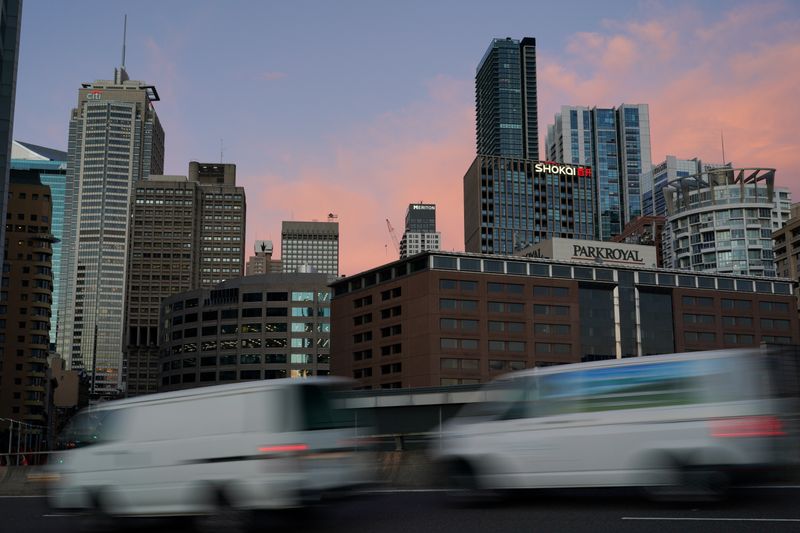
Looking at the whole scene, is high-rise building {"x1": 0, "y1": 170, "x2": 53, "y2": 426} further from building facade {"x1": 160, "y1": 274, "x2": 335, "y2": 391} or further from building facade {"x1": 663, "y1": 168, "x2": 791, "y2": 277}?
building facade {"x1": 663, "y1": 168, "x2": 791, "y2": 277}

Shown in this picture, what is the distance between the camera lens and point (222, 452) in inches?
473

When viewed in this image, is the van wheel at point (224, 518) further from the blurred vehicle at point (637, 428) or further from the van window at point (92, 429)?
the blurred vehicle at point (637, 428)

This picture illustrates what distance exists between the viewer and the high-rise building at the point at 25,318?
14112 centimetres

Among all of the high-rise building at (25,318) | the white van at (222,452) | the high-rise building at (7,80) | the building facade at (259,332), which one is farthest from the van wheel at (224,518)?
the building facade at (259,332)

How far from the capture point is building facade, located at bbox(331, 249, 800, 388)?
119m

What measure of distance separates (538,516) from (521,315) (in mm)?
110946

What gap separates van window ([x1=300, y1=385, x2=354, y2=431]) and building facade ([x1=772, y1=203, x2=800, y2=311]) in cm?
16795

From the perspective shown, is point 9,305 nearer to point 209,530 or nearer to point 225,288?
point 225,288

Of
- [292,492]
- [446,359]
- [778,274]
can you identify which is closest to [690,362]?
[292,492]

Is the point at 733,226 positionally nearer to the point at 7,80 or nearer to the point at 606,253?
the point at 606,253

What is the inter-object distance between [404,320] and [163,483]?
10875 centimetres

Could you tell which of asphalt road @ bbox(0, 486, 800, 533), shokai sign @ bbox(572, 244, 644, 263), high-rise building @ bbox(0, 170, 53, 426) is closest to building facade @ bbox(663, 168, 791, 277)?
shokai sign @ bbox(572, 244, 644, 263)

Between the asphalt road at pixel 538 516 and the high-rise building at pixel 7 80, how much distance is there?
6282 centimetres

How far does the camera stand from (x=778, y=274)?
174m
